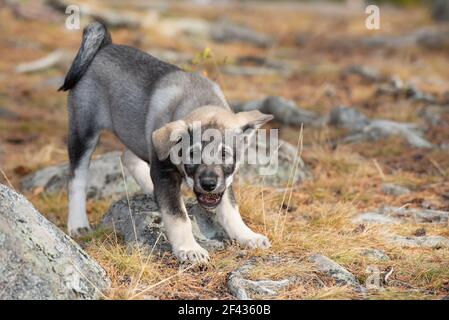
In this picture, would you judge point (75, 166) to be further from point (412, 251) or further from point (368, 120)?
point (368, 120)

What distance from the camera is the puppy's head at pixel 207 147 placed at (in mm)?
4578

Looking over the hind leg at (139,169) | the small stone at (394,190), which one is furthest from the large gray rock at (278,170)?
the hind leg at (139,169)

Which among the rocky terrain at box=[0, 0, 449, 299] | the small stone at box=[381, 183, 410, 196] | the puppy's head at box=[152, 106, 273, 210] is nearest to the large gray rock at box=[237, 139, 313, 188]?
the rocky terrain at box=[0, 0, 449, 299]

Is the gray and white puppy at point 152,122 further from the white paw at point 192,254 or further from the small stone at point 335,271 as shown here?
the small stone at point 335,271

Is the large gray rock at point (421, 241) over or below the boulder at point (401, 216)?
over

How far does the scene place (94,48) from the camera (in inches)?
255

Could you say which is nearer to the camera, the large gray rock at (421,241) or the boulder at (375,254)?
the boulder at (375,254)

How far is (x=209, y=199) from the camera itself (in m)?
4.76

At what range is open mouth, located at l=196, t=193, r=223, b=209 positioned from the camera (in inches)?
187

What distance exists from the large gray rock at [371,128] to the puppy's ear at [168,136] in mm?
4305

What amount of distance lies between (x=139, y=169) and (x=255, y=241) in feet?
6.14

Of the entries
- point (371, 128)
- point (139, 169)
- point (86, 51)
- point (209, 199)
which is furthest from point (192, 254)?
point (371, 128)

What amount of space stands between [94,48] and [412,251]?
3486 millimetres

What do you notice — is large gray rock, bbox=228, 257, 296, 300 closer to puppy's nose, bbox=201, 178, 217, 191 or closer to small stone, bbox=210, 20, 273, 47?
puppy's nose, bbox=201, 178, 217, 191
